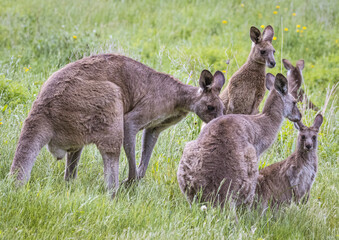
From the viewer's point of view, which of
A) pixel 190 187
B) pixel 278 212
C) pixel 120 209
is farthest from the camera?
pixel 278 212

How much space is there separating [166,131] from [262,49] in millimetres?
1847

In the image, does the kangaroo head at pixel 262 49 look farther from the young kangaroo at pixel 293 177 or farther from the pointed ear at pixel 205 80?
the young kangaroo at pixel 293 177

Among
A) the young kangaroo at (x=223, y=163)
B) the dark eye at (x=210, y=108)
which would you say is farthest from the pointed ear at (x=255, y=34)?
the young kangaroo at (x=223, y=163)

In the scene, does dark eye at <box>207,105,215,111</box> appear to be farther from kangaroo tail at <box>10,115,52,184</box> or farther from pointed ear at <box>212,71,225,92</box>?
kangaroo tail at <box>10,115,52,184</box>

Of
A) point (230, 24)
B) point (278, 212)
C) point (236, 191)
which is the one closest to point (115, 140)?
point (236, 191)

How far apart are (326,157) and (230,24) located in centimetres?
668

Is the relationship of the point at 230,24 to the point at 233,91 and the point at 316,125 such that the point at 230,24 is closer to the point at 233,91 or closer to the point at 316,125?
the point at 233,91

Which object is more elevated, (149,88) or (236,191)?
(149,88)

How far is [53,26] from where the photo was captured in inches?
505


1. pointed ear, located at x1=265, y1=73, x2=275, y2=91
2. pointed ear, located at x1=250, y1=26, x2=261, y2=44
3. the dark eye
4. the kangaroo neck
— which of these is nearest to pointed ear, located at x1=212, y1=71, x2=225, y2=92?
the dark eye

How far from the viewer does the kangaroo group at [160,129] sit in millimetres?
5355

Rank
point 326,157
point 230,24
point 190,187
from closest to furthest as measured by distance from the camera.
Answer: point 190,187 → point 326,157 → point 230,24

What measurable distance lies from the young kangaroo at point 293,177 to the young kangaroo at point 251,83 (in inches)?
49.5

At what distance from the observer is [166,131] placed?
313 inches
